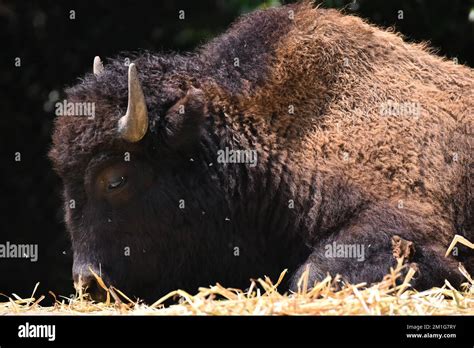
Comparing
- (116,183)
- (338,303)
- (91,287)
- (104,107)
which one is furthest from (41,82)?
(338,303)

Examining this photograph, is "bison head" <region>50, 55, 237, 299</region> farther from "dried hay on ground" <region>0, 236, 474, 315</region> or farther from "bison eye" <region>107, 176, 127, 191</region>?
"dried hay on ground" <region>0, 236, 474, 315</region>

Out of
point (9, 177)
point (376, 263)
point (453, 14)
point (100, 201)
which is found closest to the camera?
point (376, 263)

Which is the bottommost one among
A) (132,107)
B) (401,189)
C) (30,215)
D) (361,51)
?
(30,215)

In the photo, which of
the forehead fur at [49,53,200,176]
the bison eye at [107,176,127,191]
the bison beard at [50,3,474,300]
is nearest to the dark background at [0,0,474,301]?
the forehead fur at [49,53,200,176]

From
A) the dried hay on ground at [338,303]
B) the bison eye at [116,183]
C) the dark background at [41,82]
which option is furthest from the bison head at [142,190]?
the dark background at [41,82]

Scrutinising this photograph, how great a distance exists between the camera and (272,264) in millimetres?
6102

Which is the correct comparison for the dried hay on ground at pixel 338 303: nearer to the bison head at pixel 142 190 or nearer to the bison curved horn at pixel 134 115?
the bison head at pixel 142 190

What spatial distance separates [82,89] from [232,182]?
3.72 ft

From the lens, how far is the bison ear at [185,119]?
5.93 meters

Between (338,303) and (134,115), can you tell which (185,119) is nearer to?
(134,115)

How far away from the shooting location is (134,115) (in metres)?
5.73

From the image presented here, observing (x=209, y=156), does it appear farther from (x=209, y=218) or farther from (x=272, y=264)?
(x=272, y=264)

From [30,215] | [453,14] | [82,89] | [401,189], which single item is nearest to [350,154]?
[401,189]

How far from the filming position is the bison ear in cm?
593
